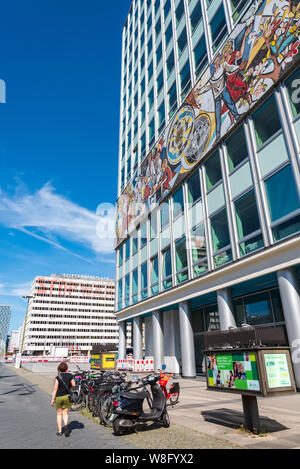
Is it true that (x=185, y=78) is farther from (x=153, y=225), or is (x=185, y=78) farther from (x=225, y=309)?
(x=225, y=309)

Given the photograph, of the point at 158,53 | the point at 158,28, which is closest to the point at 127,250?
the point at 158,53

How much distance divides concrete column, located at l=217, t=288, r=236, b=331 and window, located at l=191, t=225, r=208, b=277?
232 centimetres

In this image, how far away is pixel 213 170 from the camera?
1964 cm

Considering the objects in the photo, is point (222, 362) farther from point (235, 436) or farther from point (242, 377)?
point (235, 436)

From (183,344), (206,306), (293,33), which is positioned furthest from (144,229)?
(293,33)

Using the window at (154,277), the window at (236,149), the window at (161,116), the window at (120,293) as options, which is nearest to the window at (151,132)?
the window at (161,116)

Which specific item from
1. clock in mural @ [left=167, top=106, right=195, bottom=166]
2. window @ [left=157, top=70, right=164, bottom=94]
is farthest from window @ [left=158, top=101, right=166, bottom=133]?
clock in mural @ [left=167, top=106, right=195, bottom=166]

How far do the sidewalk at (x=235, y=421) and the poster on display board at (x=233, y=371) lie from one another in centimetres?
90

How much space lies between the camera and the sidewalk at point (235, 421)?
5754 millimetres

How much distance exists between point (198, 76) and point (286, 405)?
2189 centimetres

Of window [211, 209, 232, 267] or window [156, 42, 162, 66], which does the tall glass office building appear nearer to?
window [211, 209, 232, 267]

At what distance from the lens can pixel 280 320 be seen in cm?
1565

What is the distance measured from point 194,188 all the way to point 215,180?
8.54ft

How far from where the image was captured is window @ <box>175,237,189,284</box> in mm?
21106
